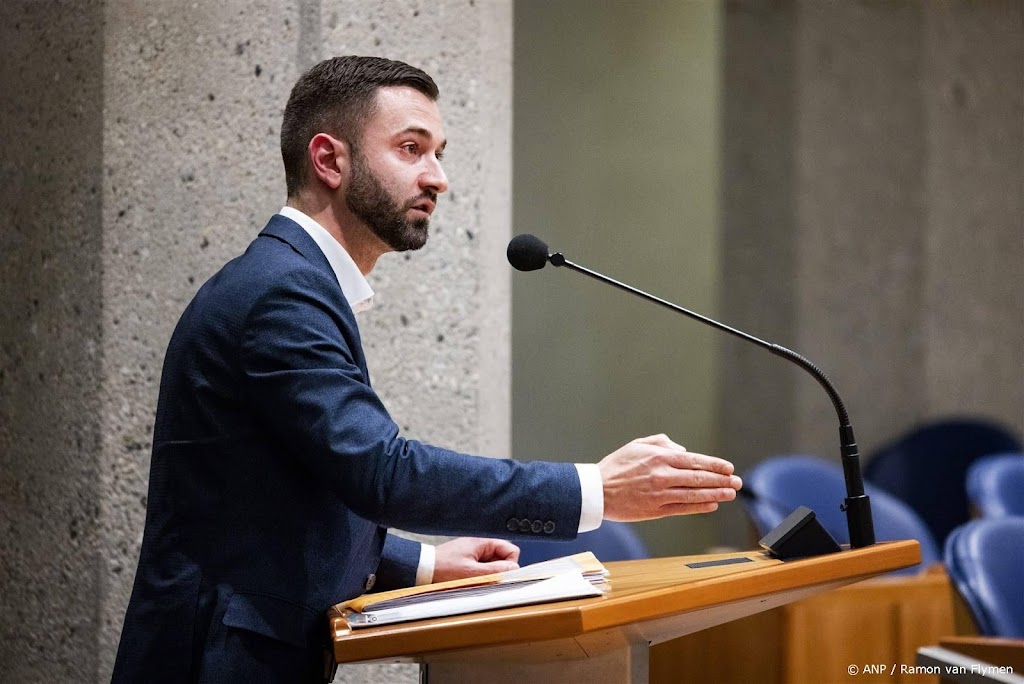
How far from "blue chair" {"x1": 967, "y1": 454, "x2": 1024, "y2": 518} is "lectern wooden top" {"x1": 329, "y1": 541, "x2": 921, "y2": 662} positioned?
2.25 m

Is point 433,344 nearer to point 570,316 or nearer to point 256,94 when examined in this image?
point 256,94

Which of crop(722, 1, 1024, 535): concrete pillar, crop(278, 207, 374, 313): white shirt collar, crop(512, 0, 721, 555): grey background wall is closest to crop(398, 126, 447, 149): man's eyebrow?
crop(278, 207, 374, 313): white shirt collar

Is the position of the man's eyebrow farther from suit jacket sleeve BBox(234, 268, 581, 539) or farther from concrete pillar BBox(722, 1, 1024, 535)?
concrete pillar BBox(722, 1, 1024, 535)

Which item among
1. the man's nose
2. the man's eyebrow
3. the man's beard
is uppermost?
the man's eyebrow

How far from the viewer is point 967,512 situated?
5.23m

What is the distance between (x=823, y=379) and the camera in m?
1.82

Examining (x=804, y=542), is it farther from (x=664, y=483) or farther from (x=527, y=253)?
(x=527, y=253)

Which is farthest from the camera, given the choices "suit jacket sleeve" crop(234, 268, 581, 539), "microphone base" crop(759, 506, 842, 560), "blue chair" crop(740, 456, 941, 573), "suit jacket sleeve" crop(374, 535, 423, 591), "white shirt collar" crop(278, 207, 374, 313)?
"blue chair" crop(740, 456, 941, 573)

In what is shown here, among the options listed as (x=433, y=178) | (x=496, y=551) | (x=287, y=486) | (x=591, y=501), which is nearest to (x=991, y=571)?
(x=496, y=551)

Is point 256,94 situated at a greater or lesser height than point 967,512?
greater

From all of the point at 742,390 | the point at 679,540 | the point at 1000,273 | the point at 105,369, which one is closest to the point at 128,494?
the point at 105,369

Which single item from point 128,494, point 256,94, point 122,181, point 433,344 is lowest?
point 128,494

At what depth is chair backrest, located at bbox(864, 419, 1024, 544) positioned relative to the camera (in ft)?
17.1

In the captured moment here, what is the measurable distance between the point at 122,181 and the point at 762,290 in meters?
3.54
